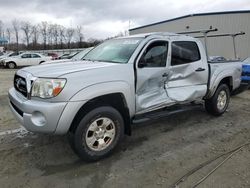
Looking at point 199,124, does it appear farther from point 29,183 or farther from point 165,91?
point 29,183

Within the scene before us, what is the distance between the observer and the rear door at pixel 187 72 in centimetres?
483

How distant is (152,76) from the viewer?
14.4 ft

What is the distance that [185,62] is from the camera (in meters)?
5.12

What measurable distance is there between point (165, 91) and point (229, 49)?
67.9ft

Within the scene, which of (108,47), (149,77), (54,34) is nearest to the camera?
(149,77)

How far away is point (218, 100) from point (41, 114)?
4.30 m

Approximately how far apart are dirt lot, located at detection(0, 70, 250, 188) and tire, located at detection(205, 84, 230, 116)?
1.76 ft

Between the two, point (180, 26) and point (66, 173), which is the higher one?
point (180, 26)

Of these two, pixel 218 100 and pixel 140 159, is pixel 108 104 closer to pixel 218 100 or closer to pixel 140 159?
pixel 140 159

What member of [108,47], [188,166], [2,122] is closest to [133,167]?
[188,166]

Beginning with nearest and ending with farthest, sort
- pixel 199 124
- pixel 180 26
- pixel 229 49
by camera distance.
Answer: pixel 199 124, pixel 229 49, pixel 180 26

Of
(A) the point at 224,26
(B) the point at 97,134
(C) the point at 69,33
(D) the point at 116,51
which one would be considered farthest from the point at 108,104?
(C) the point at 69,33

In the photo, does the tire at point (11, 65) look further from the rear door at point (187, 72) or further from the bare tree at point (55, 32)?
the bare tree at point (55, 32)

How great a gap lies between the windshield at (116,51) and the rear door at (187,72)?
82 cm
